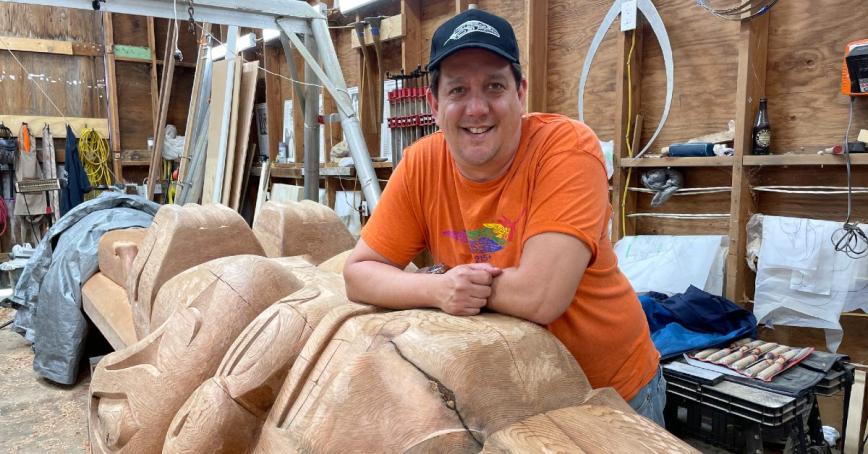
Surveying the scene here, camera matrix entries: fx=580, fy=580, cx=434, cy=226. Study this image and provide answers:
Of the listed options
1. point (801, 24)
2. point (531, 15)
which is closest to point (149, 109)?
point (531, 15)

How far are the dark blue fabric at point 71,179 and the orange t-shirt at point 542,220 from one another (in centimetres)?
815

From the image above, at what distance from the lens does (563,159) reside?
1.42 m

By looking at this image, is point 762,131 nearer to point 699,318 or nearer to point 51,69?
point 699,318

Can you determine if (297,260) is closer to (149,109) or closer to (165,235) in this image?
(165,235)

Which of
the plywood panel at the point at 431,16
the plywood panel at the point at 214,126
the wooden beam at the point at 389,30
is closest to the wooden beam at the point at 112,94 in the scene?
the plywood panel at the point at 214,126

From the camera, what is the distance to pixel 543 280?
1.28m

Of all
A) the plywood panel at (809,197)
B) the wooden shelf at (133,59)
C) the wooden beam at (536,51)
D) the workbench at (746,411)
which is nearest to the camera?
the workbench at (746,411)

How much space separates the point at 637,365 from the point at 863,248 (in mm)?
2324

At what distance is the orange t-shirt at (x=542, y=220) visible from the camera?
140 cm

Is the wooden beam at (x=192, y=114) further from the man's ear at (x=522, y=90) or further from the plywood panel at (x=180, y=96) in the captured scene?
the man's ear at (x=522, y=90)

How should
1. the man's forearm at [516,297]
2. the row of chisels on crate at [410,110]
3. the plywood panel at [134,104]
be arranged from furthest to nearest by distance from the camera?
the plywood panel at [134,104], the row of chisels on crate at [410,110], the man's forearm at [516,297]

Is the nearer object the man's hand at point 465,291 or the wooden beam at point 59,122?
the man's hand at point 465,291

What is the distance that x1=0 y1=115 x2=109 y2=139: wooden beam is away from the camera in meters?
8.06

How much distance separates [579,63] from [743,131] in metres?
1.39
